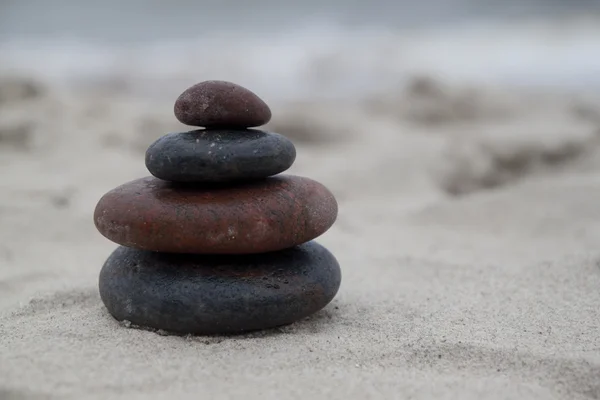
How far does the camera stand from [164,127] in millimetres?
8656

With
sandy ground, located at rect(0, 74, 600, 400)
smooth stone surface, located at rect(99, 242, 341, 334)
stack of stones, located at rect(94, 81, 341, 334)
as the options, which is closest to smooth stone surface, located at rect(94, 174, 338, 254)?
stack of stones, located at rect(94, 81, 341, 334)

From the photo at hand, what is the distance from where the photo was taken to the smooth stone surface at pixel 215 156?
2895 millimetres

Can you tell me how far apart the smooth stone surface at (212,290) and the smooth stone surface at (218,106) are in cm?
64

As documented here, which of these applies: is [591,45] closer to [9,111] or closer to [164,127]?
[164,127]

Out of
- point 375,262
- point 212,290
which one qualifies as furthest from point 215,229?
point 375,262

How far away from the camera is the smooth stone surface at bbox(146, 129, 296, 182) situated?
289 centimetres

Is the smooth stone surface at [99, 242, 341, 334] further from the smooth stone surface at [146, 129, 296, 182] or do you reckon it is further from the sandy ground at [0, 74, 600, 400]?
the smooth stone surface at [146, 129, 296, 182]

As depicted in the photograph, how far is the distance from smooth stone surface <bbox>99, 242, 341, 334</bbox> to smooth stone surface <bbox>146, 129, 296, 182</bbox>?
404 mm

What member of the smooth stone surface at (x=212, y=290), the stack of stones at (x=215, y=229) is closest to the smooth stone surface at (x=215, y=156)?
the stack of stones at (x=215, y=229)

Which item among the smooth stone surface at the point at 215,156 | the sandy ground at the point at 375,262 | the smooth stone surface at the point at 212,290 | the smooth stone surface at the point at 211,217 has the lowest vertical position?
the sandy ground at the point at 375,262

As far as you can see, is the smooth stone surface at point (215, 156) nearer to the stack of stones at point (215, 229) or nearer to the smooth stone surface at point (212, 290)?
the stack of stones at point (215, 229)

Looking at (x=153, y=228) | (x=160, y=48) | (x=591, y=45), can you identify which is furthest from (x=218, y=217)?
(x=160, y=48)

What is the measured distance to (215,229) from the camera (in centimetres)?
284

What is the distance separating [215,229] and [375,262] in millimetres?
1920
